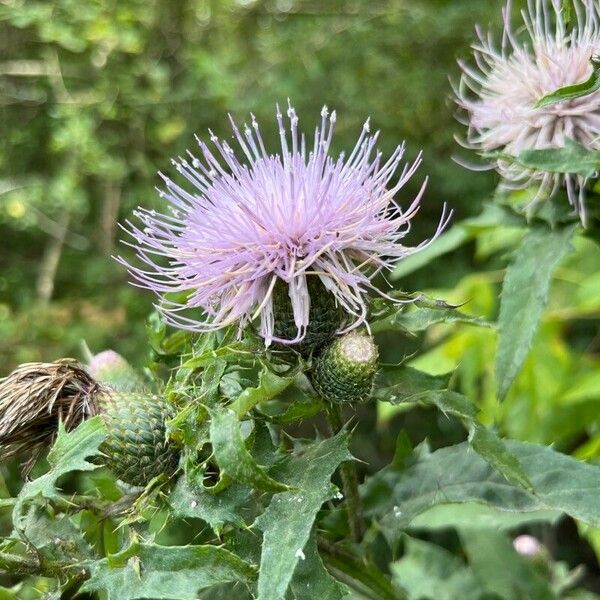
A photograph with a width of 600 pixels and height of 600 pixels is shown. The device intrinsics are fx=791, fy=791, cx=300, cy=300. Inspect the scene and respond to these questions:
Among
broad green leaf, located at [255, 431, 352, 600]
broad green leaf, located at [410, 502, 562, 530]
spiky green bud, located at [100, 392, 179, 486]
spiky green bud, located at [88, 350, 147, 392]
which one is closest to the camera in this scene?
broad green leaf, located at [255, 431, 352, 600]

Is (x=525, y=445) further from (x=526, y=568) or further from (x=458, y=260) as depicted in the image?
(x=458, y=260)

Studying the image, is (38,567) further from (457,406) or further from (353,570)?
(457,406)

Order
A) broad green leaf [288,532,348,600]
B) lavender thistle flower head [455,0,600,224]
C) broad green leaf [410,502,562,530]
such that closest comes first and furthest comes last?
1. broad green leaf [288,532,348,600]
2. lavender thistle flower head [455,0,600,224]
3. broad green leaf [410,502,562,530]

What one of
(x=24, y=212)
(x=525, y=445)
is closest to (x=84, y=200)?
(x=24, y=212)

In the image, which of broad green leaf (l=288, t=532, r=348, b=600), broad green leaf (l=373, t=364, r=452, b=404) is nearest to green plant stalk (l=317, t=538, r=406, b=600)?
broad green leaf (l=288, t=532, r=348, b=600)

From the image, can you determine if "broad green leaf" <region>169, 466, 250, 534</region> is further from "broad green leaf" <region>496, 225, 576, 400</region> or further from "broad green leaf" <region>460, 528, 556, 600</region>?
"broad green leaf" <region>460, 528, 556, 600</region>

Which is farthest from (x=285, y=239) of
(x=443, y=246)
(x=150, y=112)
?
(x=150, y=112)

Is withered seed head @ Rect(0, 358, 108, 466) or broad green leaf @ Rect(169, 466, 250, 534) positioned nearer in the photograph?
broad green leaf @ Rect(169, 466, 250, 534)

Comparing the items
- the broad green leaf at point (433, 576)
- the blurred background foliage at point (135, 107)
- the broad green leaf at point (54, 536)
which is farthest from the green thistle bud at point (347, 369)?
the blurred background foliage at point (135, 107)
